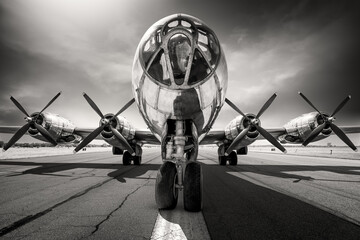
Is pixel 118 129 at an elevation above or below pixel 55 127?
below

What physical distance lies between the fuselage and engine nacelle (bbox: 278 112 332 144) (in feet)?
33.0

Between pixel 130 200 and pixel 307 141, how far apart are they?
36.4ft

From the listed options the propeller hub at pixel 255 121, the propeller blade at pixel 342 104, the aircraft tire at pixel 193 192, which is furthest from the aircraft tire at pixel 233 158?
the aircraft tire at pixel 193 192

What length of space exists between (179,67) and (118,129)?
8578 mm

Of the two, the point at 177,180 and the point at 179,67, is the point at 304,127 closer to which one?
the point at 177,180

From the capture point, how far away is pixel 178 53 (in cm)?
364

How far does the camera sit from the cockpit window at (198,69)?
365cm

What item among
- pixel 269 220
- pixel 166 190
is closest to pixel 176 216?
pixel 166 190

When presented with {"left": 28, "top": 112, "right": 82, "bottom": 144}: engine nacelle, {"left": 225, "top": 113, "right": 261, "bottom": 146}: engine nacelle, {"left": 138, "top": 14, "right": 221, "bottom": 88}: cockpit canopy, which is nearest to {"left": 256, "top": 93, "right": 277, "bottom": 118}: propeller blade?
{"left": 225, "top": 113, "right": 261, "bottom": 146}: engine nacelle

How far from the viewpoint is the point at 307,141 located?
1155 cm

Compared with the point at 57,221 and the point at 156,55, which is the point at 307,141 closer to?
the point at 156,55

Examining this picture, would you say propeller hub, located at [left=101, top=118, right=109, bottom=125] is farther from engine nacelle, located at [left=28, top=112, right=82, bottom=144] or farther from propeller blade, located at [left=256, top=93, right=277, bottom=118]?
propeller blade, located at [left=256, top=93, right=277, bottom=118]

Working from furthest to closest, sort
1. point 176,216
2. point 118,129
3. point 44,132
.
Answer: point 44,132, point 118,129, point 176,216

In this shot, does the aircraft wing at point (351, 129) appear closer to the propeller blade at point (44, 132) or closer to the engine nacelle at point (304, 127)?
the engine nacelle at point (304, 127)
